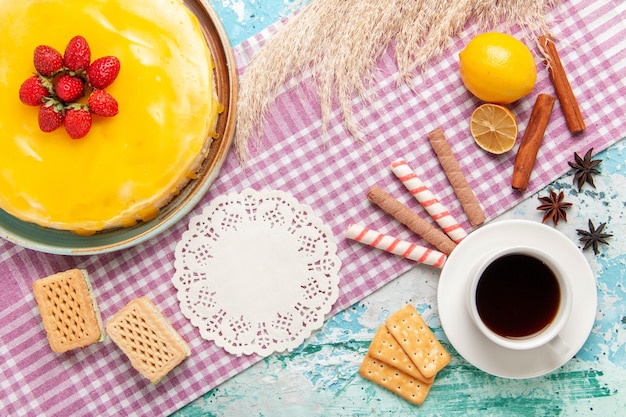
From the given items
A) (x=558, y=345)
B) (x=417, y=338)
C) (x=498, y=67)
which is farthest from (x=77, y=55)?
(x=558, y=345)

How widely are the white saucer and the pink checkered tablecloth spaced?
0.43ft

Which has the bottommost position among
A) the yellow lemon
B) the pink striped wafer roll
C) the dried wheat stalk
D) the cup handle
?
the cup handle

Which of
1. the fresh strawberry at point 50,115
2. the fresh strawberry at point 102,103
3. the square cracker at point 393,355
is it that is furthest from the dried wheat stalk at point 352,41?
the square cracker at point 393,355

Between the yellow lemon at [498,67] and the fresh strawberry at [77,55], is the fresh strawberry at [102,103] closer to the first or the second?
the fresh strawberry at [77,55]

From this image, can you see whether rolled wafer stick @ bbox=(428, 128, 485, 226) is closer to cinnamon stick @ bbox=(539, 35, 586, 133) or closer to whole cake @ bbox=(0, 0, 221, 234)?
cinnamon stick @ bbox=(539, 35, 586, 133)

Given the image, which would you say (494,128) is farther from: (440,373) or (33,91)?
(33,91)

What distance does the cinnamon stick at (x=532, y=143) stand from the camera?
1.96 metres

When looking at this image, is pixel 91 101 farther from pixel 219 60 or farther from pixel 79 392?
pixel 79 392

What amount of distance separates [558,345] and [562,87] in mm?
767

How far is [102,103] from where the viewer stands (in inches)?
64.8

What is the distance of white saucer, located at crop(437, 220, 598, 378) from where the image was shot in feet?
6.18

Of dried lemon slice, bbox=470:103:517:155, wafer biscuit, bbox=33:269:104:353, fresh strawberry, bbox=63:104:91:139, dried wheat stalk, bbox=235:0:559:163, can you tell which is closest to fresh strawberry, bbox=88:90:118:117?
fresh strawberry, bbox=63:104:91:139

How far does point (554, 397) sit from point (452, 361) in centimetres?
34

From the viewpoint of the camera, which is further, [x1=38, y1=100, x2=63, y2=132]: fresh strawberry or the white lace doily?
the white lace doily
